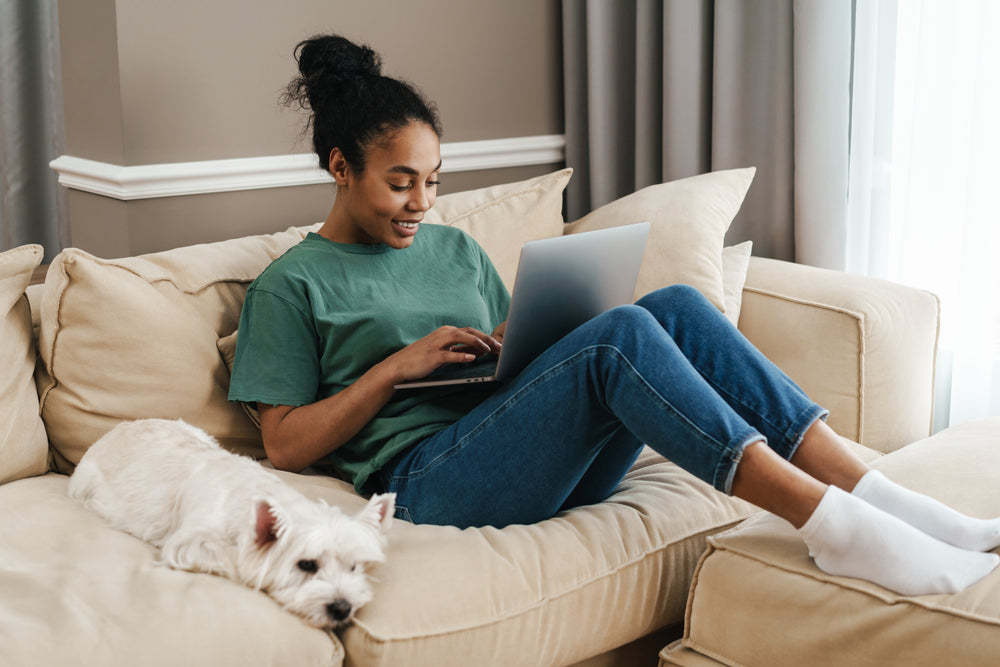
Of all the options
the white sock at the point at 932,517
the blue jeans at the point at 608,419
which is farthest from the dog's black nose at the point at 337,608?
the white sock at the point at 932,517

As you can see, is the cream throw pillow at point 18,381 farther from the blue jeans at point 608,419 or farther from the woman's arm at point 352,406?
the blue jeans at point 608,419

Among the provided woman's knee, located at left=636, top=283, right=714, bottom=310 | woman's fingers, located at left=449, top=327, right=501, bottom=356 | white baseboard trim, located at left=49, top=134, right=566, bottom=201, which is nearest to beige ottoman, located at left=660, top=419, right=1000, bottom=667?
woman's knee, located at left=636, top=283, right=714, bottom=310

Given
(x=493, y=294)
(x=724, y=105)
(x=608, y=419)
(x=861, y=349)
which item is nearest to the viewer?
(x=608, y=419)

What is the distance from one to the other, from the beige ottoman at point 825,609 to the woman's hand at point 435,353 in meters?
0.47

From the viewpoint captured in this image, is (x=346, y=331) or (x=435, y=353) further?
(x=346, y=331)

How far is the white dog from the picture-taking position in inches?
45.9

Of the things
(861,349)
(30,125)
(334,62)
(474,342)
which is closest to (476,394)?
(474,342)

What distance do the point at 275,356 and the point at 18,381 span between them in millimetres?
452

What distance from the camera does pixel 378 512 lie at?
50.1 inches

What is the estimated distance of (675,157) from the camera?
2631 mm

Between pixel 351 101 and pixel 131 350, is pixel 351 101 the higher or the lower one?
the higher one

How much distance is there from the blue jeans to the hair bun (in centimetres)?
68

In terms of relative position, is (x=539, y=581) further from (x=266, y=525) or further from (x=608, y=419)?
(x=266, y=525)

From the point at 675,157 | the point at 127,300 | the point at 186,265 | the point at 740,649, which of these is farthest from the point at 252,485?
the point at 675,157
